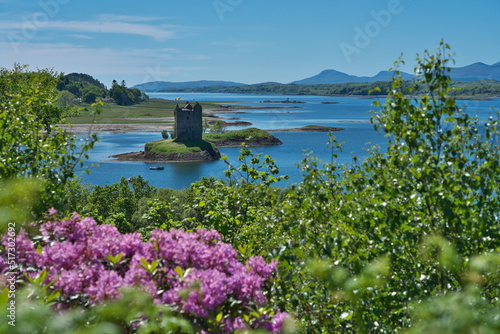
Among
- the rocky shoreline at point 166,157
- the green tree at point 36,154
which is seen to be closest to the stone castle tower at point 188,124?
the rocky shoreline at point 166,157

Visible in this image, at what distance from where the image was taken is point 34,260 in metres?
5.19

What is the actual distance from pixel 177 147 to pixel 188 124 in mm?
7464

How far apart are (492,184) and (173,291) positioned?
4.14m

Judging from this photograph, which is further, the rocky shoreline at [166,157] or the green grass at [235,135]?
the green grass at [235,135]

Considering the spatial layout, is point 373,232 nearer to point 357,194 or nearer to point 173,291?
point 357,194

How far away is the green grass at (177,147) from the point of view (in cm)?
9238

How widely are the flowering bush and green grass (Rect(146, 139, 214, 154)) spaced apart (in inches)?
3435

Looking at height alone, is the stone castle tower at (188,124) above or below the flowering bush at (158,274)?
below

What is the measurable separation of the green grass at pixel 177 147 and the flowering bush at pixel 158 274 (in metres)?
87.3

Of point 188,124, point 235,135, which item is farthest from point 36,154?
point 235,135

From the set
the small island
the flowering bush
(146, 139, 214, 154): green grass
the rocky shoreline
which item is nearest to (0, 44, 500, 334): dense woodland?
the flowering bush

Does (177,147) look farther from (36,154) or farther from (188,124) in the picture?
(36,154)

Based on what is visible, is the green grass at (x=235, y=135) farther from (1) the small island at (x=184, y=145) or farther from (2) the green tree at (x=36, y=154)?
(2) the green tree at (x=36, y=154)

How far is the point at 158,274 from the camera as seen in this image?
15.5 feet
